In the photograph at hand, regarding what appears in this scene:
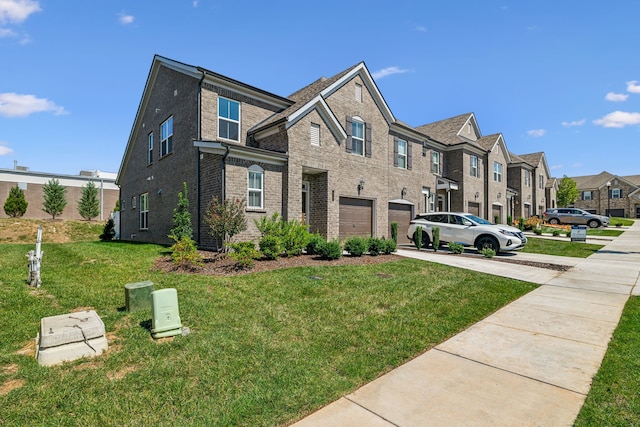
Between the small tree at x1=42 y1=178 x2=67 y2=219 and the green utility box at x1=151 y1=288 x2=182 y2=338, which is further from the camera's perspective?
the small tree at x1=42 y1=178 x2=67 y2=219

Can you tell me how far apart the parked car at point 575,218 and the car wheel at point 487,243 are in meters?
23.7

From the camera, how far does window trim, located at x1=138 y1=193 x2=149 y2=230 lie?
19328mm

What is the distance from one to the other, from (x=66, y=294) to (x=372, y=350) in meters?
6.05

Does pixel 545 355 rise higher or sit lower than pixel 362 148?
lower

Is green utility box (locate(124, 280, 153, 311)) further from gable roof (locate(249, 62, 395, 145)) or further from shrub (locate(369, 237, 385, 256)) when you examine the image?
gable roof (locate(249, 62, 395, 145))

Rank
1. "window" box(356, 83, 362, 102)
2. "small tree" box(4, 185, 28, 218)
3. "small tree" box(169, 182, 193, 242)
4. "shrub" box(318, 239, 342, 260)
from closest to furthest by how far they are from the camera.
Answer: "shrub" box(318, 239, 342, 260) → "small tree" box(169, 182, 193, 242) → "window" box(356, 83, 362, 102) → "small tree" box(4, 185, 28, 218)

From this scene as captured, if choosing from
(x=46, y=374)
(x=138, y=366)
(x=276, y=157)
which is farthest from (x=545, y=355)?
(x=276, y=157)

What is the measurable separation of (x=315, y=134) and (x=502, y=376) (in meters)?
12.3

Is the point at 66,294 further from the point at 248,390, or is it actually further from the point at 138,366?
the point at 248,390

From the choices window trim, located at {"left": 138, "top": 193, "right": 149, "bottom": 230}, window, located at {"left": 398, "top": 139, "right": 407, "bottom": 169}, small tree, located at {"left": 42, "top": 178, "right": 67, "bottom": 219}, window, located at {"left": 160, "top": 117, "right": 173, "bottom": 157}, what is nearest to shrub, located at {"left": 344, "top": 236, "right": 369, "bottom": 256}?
window, located at {"left": 398, "top": 139, "right": 407, "bottom": 169}

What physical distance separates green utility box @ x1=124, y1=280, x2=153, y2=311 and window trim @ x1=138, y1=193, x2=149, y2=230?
49.5ft

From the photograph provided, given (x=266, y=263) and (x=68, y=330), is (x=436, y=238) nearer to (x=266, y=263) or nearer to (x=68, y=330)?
(x=266, y=263)

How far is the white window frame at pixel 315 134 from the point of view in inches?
567

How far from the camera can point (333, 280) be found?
26.2 ft
